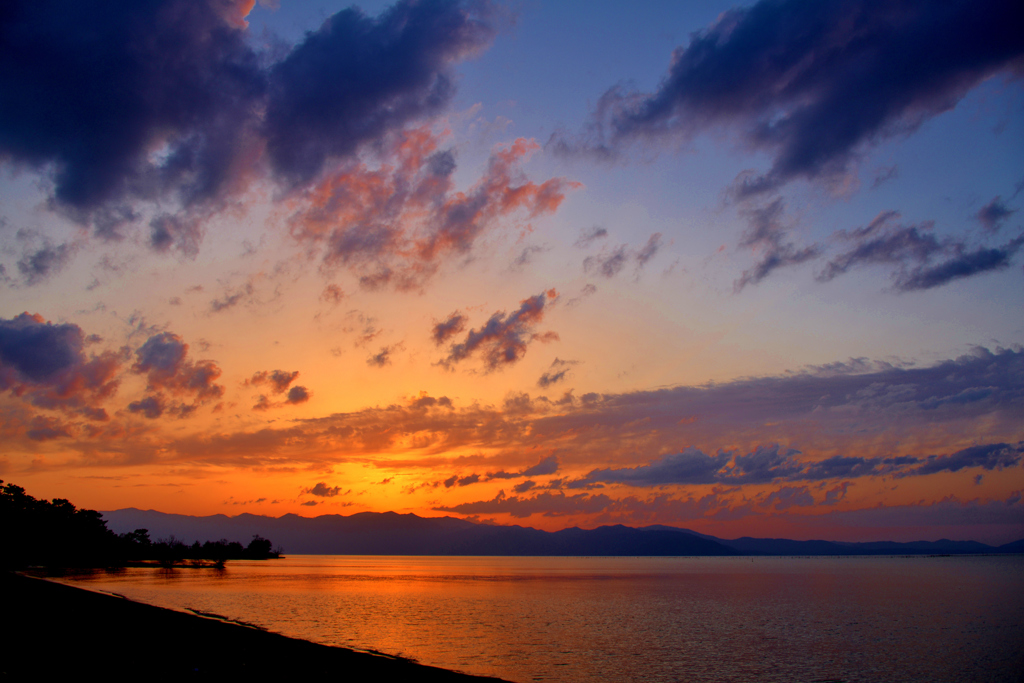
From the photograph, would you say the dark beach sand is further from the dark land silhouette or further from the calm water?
the dark land silhouette

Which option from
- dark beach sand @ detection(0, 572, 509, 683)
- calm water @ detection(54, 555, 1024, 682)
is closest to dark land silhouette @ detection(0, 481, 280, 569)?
calm water @ detection(54, 555, 1024, 682)

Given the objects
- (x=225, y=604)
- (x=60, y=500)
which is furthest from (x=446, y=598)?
(x=60, y=500)

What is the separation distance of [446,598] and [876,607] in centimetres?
6357

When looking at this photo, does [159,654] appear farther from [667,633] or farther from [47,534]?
[47,534]

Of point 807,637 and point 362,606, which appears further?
point 362,606

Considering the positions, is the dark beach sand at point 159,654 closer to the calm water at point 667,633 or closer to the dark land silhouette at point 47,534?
the calm water at point 667,633

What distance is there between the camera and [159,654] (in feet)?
98.7

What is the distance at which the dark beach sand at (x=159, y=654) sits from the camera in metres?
25.4

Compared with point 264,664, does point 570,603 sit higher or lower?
lower

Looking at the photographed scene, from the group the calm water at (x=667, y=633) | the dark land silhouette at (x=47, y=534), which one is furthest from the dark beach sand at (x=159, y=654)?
the dark land silhouette at (x=47, y=534)

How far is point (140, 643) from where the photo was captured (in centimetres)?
3272

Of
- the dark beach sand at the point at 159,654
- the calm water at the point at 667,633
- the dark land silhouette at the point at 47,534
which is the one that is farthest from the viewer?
the dark land silhouette at the point at 47,534

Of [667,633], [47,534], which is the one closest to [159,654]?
[667,633]

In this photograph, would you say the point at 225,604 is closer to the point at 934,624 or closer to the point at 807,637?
the point at 807,637
